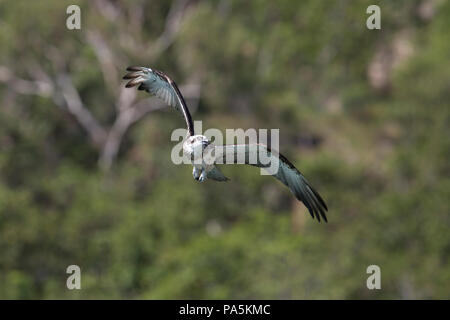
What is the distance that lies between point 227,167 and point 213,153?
88.1ft

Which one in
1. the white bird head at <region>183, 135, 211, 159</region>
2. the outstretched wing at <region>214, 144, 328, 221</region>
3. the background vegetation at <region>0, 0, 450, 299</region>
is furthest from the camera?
the background vegetation at <region>0, 0, 450, 299</region>

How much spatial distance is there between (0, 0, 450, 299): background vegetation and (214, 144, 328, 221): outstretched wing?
54.1ft

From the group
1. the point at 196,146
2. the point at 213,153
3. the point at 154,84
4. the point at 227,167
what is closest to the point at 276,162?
the point at 213,153

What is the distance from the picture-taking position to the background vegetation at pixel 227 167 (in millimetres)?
35062

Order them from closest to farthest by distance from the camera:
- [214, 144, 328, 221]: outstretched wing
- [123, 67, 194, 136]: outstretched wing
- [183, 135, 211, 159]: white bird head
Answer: [183, 135, 211, 159]: white bird head
[214, 144, 328, 221]: outstretched wing
[123, 67, 194, 136]: outstretched wing

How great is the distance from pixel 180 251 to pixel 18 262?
5.68 m

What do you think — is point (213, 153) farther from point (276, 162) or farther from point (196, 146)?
point (276, 162)

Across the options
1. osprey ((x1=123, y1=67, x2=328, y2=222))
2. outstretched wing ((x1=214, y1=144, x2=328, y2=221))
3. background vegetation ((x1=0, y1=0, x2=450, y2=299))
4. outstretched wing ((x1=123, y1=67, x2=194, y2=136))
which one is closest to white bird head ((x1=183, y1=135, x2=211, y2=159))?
osprey ((x1=123, y1=67, x2=328, y2=222))

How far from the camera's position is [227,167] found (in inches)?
1617

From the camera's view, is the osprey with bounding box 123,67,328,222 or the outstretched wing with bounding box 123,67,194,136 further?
the outstretched wing with bounding box 123,67,194,136

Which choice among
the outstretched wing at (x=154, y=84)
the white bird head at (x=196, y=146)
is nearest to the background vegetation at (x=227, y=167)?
the outstretched wing at (x=154, y=84)

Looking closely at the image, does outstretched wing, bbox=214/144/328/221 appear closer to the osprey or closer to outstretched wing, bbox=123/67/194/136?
the osprey

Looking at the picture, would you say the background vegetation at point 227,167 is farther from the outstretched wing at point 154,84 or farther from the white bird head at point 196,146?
the white bird head at point 196,146

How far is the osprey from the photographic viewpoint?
14117mm
